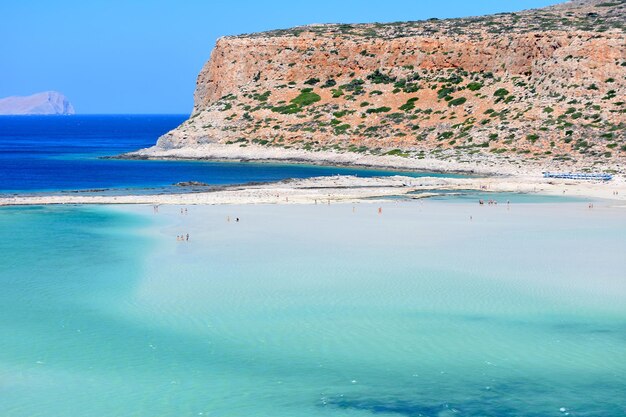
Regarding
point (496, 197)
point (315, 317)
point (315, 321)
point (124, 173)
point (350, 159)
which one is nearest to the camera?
point (315, 321)

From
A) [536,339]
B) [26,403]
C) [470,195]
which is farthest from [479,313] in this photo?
[470,195]

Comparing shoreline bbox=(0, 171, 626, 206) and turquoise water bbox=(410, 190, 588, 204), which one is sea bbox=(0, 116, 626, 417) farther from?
shoreline bbox=(0, 171, 626, 206)

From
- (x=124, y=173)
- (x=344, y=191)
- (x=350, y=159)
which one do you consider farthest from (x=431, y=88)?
(x=344, y=191)

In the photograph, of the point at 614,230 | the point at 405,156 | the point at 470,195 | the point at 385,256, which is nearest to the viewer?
the point at 385,256

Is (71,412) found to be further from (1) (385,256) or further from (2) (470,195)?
(2) (470,195)

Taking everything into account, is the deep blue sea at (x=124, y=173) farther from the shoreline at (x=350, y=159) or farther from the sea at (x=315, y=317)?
the sea at (x=315, y=317)

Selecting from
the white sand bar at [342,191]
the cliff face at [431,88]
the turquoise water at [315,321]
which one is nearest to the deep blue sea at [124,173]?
the white sand bar at [342,191]

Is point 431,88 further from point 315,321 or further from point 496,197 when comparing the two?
point 315,321
